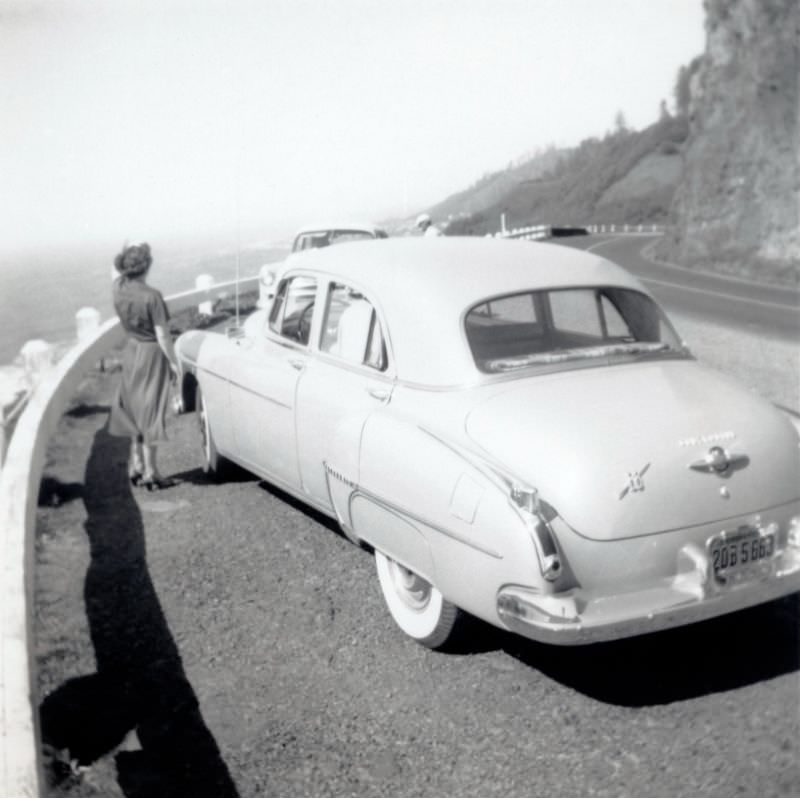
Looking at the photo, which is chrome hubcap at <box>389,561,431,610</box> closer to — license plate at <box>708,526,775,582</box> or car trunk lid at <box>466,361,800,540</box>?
car trunk lid at <box>466,361,800,540</box>

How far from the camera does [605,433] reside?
382cm

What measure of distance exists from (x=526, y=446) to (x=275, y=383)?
2.05 metres

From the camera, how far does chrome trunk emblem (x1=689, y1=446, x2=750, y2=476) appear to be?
12.4ft

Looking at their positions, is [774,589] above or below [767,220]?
above

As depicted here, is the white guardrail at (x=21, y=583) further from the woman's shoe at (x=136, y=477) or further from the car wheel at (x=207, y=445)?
the car wheel at (x=207, y=445)

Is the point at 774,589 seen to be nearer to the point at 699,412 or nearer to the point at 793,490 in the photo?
the point at 793,490

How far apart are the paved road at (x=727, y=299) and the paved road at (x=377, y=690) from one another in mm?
10031

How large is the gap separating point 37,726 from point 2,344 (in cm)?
5077

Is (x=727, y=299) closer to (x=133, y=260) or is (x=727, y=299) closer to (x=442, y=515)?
(x=133, y=260)

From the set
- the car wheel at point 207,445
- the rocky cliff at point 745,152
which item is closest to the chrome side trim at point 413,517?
the car wheel at point 207,445

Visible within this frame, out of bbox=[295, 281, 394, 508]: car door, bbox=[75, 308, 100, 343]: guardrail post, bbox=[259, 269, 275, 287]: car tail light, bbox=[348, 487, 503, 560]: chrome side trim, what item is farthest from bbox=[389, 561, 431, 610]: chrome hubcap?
bbox=[259, 269, 275, 287]: car tail light

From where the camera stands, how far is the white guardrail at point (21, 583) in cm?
284

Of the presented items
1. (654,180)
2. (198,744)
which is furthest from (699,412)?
(654,180)

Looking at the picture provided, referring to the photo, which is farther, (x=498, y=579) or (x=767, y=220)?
(x=767, y=220)
